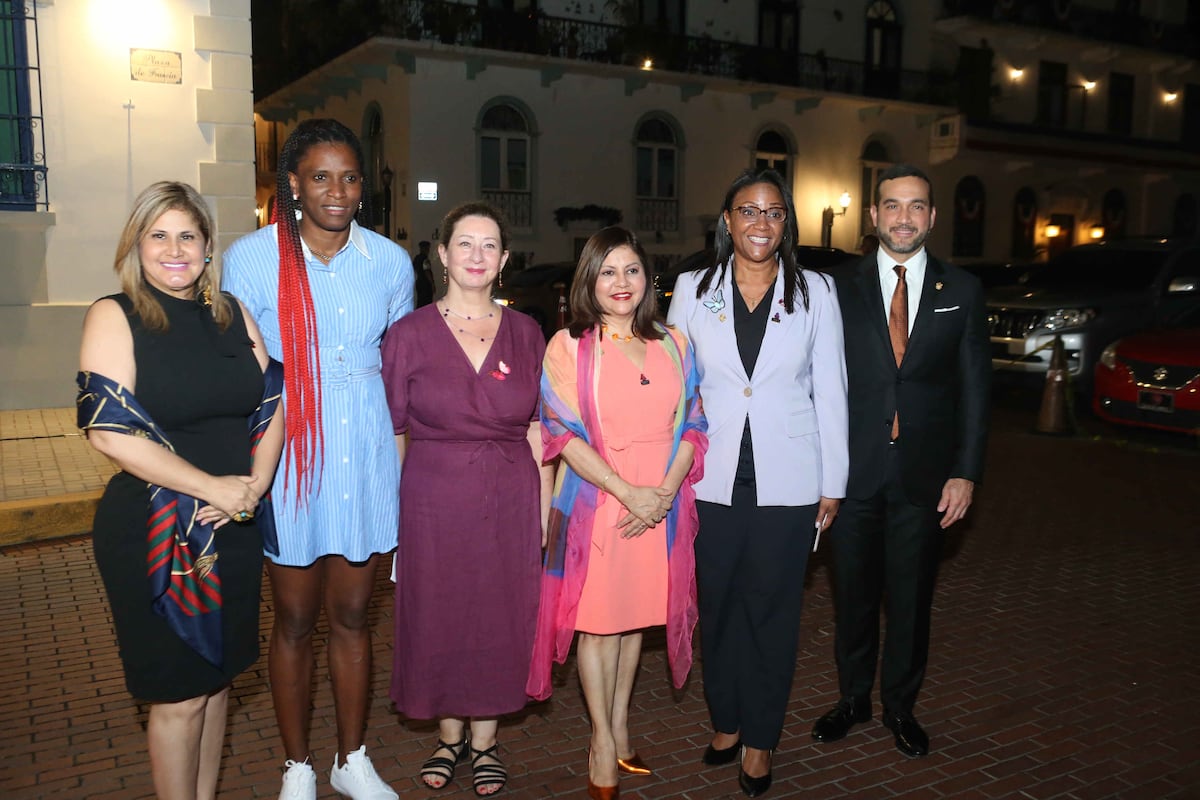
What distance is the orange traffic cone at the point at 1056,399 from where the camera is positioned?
36.9 ft

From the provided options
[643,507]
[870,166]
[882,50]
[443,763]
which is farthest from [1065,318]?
[882,50]

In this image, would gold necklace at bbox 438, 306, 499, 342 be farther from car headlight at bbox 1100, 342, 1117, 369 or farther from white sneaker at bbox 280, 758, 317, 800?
car headlight at bbox 1100, 342, 1117, 369

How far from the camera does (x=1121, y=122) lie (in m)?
34.3

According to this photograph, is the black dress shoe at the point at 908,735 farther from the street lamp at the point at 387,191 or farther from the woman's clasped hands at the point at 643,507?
the street lamp at the point at 387,191

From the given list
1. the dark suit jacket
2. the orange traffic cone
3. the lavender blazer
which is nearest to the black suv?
the orange traffic cone

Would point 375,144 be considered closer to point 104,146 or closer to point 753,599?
point 104,146

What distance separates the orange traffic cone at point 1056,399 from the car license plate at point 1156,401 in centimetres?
102

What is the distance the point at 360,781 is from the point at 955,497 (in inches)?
100

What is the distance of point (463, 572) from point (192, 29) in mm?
8851

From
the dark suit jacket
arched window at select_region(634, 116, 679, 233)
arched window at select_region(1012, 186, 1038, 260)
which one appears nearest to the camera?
the dark suit jacket

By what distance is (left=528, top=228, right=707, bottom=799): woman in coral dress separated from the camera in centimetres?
363

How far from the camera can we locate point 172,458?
2.95 meters

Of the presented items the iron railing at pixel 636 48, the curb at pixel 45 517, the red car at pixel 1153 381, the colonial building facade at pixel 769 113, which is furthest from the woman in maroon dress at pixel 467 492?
the iron railing at pixel 636 48

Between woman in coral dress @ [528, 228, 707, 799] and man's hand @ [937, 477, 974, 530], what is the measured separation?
112cm
